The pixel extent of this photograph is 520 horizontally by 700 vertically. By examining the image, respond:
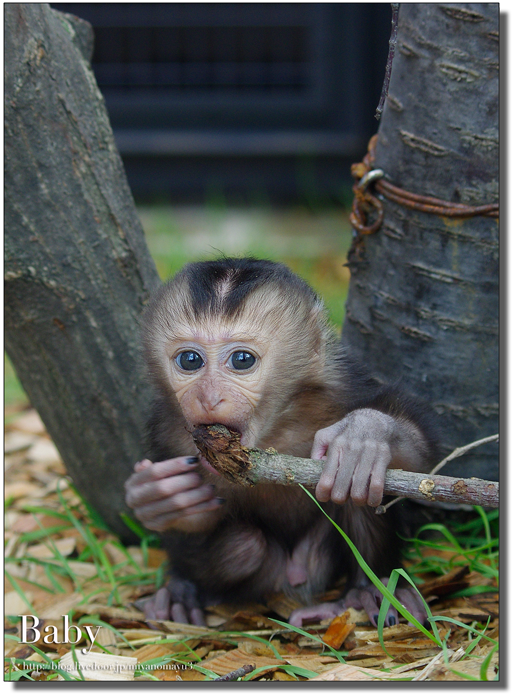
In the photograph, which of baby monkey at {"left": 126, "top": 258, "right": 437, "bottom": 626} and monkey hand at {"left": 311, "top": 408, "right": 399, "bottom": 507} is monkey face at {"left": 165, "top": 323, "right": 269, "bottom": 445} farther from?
monkey hand at {"left": 311, "top": 408, "right": 399, "bottom": 507}

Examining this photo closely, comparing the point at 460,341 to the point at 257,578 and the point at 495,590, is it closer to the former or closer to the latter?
the point at 495,590

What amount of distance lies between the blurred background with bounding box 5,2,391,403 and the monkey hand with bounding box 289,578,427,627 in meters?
4.66

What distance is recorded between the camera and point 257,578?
8.63ft

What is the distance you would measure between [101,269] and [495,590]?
1.81 meters

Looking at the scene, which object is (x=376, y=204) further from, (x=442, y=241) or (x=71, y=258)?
(x=71, y=258)

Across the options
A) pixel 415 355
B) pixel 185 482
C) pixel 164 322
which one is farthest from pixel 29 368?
pixel 415 355

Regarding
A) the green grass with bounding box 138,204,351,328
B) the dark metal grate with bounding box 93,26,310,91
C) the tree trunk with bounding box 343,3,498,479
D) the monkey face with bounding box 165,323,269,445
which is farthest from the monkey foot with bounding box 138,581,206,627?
the dark metal grate with bounding box 93,26,310,91

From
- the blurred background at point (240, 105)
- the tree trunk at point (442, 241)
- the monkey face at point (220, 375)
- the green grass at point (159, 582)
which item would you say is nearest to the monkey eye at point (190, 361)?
the monkey face at point (220, 375)

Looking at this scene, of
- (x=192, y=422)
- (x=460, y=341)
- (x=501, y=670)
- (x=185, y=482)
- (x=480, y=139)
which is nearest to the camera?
(x=501, y=670)

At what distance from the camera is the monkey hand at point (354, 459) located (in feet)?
6.50

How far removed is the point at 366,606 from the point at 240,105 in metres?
5.74

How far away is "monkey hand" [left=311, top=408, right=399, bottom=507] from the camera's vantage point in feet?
6.50

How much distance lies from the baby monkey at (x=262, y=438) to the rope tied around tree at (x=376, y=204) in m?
0.47

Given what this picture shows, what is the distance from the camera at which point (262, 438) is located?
7.75ft
